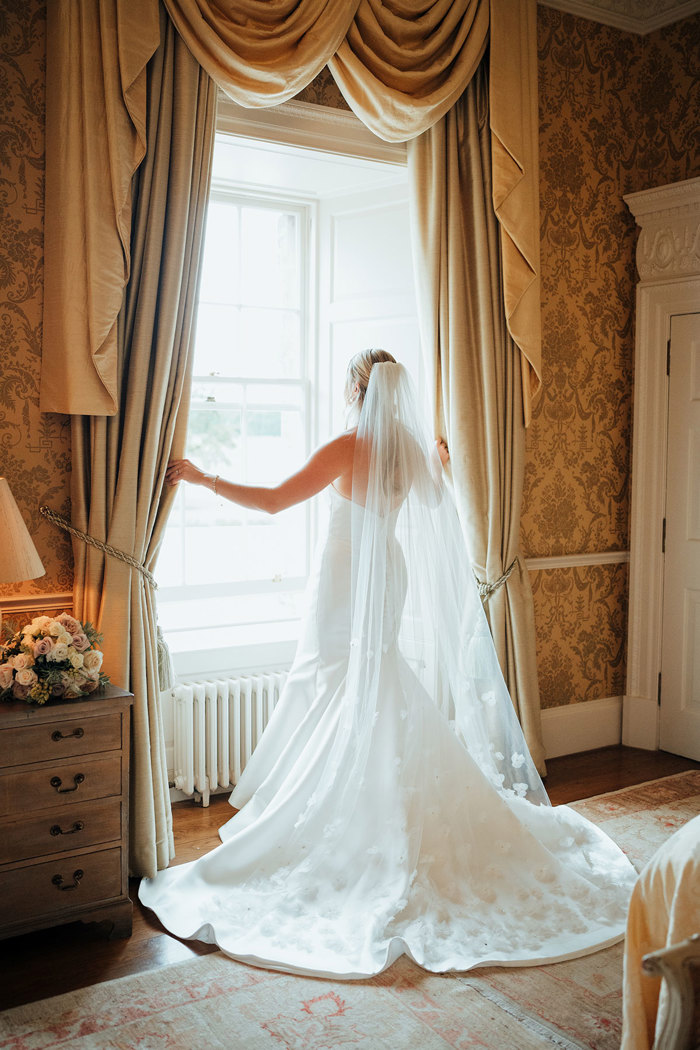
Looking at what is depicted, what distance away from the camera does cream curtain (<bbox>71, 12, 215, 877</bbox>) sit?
10.7 ft

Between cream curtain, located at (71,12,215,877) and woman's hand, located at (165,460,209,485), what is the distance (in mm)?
50

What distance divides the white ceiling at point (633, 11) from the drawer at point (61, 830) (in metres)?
4.17

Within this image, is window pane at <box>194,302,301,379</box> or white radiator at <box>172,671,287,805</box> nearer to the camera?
white radiator at <box>172,671,287,805</box>

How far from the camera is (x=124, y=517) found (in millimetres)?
3270

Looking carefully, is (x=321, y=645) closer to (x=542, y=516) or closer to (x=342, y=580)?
(x=342, y=580)

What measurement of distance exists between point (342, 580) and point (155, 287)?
1.27 metres

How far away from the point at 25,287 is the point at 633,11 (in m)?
3.48

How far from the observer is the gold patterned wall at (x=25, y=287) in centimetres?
314

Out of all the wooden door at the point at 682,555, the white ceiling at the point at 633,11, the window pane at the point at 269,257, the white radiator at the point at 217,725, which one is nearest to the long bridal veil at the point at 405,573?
the white radiator at the point at 217,725

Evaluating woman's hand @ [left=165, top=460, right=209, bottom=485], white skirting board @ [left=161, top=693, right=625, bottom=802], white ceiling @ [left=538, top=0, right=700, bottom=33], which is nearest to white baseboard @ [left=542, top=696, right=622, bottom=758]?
white skirting board @ [left=161, top=693, right=625, bottom=802]

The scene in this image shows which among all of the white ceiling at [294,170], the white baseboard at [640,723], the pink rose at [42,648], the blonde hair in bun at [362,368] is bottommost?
the white baseboard at [640,723]

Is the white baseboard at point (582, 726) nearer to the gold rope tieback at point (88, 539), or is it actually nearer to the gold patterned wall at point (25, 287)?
Result: the gold rope tieback at point (88, 539)

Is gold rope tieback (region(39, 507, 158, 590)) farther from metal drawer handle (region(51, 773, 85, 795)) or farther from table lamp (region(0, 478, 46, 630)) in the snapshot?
metal drawer handle (region(51, 773, 85, 795))

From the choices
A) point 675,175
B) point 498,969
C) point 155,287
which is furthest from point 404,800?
point 675,175
